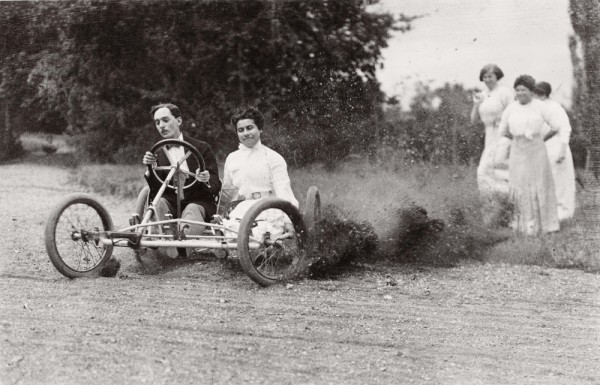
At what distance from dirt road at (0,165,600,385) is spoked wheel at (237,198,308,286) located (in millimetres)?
173

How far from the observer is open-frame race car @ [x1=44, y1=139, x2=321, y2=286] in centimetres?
481

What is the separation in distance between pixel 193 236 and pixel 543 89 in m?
4.00

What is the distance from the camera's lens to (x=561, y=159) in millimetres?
7082

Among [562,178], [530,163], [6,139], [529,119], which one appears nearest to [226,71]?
[6,139]

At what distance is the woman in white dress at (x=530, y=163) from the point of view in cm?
703

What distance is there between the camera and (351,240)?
5.81 metres

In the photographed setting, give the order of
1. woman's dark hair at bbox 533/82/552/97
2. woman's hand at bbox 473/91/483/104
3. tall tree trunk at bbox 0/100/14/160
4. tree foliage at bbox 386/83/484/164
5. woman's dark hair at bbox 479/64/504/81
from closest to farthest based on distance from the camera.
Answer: tall tree trunk at bbox 0/100/14/160 → woman's dark hair at bbox 533/82/552/97 → woman's dark hair at bbox 479/64/504/81 → tree foliage at bbox 386/83/484/164 → woman's hand at bbox 473/91/483/104

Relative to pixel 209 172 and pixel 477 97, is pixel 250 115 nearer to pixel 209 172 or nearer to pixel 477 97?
pixel 209 172

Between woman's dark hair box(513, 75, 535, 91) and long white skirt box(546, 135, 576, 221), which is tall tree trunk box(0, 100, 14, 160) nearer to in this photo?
woman's dark hair box(513, 75, 535, 91)

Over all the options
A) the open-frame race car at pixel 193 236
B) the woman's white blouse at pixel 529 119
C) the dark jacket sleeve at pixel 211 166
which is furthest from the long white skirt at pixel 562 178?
the dark jacket sleeve at pixel 211 166

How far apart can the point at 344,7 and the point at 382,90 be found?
3.13ft

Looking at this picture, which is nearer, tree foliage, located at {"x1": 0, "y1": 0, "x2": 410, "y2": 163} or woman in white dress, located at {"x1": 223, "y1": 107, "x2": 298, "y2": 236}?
woman in white dress, located at {"x1": 223, "y1": 107, "x2": 298, "y2": 236}

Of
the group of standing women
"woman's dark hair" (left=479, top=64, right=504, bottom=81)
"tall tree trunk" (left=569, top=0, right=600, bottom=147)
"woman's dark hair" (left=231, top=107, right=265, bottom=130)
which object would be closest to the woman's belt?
"woman's dark hair" (left=231, top=107, right=265, bottom=130)

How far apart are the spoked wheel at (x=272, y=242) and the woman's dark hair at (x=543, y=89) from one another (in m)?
3.20
